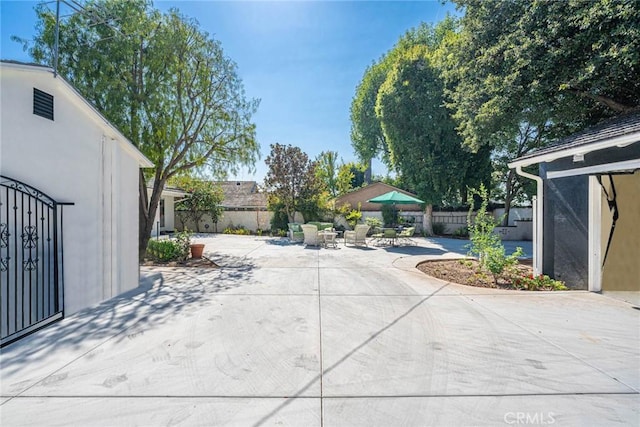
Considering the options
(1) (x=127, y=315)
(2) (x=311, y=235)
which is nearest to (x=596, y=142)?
(1) (x=127, y=315)

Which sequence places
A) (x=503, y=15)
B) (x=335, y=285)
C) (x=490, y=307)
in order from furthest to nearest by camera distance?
(x=503, y=15)
(x=335, y=285)
(x=490, y=307)

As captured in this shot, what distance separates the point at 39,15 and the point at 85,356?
10.6 meters

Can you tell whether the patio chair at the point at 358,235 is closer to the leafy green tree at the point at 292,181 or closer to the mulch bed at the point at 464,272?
the mulch bed at the point at 464,272

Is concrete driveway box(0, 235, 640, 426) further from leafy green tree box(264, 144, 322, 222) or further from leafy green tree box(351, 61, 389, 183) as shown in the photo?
leafy green tree box(351, 61, 389, 183)

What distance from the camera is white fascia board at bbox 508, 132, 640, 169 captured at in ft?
16.4

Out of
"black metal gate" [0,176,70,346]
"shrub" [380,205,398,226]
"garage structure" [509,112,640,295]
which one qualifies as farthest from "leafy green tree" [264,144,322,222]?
"black metal gate" [0,176,70,346]

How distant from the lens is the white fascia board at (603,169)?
5.43 metres

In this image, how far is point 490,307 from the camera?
17.9 feet

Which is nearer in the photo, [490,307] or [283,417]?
[283,417]

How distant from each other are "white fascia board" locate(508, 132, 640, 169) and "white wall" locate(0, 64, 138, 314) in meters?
9.51

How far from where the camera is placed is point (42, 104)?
15.4 feet

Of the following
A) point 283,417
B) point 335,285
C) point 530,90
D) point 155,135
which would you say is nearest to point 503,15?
point 530,90

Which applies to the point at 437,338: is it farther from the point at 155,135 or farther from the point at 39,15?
the point at 39,15

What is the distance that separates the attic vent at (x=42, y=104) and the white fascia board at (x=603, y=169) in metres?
10.2
